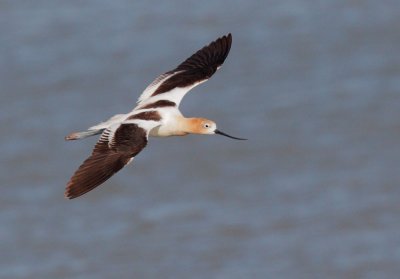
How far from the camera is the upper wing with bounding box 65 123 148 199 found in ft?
31.6

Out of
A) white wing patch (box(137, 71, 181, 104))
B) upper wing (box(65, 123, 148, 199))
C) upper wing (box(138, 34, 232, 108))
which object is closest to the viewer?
upper wing (box(65, 123, 148, 199))

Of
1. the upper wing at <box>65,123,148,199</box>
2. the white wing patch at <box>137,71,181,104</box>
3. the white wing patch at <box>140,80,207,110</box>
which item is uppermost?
the white wing patch at <box>137,71,181,104</box>

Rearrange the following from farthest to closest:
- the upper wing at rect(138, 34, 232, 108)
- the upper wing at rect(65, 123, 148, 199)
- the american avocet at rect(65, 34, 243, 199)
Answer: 1. the upper wing at rect(138, 34, 232, 108)
2. the american avocet at rect(65, 34, 243, 199)
3. the upper wing at rect(65, 123, 148, 199)

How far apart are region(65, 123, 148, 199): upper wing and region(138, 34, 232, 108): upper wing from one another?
1038 mm

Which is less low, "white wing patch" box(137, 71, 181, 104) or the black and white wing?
"white wing patch" box(137, 71, 181, 104)

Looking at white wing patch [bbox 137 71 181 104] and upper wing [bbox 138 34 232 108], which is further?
white wing patch [bbox 137 71 181 104]

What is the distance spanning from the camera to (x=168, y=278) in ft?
52.0

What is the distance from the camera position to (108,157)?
9.96 m

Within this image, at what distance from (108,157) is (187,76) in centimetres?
198

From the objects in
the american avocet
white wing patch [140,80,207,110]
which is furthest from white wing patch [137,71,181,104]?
white wing patch [140,80,207,110]

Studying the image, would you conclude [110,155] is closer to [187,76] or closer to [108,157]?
[108,157]

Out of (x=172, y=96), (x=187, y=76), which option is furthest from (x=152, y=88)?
(x=172, y=96)

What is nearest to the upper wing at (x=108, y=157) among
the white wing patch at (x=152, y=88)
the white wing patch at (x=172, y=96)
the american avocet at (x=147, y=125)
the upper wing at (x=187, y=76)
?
the american avocet at (x=147, y=125)

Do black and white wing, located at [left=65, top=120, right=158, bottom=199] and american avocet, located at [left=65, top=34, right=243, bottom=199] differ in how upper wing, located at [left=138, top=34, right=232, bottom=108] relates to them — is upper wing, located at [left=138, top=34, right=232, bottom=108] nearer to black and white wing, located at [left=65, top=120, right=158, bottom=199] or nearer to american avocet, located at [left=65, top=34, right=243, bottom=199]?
american avocet, located at [left=65, top=34, right=243, bottom=199]
